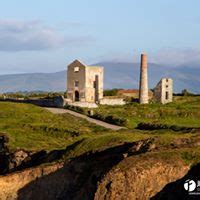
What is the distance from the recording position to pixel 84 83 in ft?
359

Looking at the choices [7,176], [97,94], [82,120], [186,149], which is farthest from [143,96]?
[186,149]

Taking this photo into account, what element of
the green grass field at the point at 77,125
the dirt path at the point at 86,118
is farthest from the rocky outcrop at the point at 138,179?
the dirt path at the point at 86,118

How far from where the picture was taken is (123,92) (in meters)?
135

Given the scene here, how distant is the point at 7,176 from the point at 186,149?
47.8ft

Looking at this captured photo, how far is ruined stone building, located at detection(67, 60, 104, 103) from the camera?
110 metres

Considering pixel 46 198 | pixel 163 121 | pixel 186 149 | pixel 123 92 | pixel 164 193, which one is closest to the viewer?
pixel 164 193

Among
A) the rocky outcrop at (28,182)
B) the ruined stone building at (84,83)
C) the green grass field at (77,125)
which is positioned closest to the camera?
the rocky outcrop at (28,182)

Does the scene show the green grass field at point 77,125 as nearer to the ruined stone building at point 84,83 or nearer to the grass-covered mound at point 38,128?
the grass-covered mound at point 38,128

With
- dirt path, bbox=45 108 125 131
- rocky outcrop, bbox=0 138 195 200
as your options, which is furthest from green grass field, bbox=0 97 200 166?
rocky outcrop, bbox=0 138 195 200

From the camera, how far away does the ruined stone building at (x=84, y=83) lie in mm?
109500

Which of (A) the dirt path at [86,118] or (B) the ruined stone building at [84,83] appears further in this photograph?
(B) the ruined stone building at [84,83]

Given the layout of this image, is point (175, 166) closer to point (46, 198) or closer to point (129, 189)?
point (129, 189)

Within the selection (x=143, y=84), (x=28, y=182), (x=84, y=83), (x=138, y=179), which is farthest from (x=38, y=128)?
(x=138, y=179)

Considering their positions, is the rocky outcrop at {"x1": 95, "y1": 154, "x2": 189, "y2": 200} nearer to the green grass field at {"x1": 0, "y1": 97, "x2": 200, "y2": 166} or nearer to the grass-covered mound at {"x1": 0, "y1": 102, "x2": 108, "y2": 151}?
the green grass field at {"x1": 0, "y1": 97, "x2": 200, "y2": 166}
